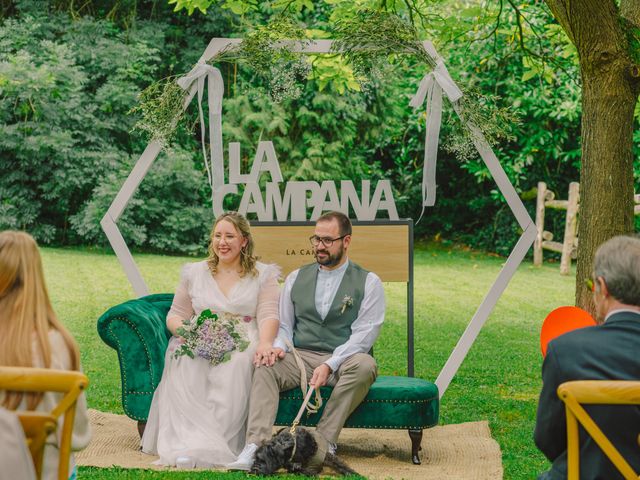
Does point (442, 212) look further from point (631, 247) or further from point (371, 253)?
point (631, 247)

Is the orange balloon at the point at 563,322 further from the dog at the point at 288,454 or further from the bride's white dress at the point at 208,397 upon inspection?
the bride's white dress at the point at 208,397

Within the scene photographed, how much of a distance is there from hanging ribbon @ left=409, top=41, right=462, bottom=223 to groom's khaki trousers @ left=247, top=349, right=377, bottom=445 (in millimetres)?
1615

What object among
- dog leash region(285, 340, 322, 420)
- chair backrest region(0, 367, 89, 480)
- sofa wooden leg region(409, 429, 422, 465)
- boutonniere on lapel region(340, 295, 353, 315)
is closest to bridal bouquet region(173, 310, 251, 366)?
dog leash region(285, 340, 322, 420)

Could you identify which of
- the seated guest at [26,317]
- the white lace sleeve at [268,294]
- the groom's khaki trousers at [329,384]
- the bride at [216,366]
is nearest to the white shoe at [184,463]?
the bride at [216,366]

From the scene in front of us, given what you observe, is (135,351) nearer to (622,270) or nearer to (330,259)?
(330,259)

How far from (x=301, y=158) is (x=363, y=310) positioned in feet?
38.3

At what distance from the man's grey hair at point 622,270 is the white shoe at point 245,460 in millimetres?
2644

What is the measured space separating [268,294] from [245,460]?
1.10 metres

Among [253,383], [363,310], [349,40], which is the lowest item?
[253,383]

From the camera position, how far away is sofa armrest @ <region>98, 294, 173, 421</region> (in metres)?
5.55

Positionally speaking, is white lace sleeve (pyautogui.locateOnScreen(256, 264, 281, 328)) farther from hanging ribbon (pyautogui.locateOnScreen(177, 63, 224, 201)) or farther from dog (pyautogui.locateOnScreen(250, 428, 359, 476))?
hanging ribbon (pyautogui.locateOnScreen(177, 63, 224, 201))

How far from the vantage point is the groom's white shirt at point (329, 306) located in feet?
18.0

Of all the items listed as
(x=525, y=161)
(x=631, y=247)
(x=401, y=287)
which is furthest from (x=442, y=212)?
(x=631, y=247)

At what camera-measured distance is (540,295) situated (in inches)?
528
